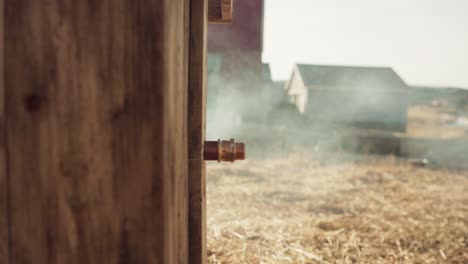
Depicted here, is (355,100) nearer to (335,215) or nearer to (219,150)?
(335,215)

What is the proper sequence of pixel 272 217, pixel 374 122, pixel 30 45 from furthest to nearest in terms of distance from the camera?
pixel 374 122, pixel 272 217, pixel 30 45

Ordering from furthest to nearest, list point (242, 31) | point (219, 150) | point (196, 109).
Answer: point (242, 31), point (219, 150), point (196, 109)

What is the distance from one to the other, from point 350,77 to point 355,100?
7.82ft

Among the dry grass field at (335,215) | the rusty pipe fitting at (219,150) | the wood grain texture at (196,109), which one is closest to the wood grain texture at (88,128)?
the wood grain texture at (196,109)

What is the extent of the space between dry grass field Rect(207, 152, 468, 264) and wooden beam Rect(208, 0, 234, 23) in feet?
10.8

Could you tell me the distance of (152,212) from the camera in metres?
0.69

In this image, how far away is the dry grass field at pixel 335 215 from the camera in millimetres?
4465

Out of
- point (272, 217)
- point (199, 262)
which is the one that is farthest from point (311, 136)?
→ point (199, 262)

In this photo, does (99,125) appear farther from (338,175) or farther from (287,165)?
(287,165)

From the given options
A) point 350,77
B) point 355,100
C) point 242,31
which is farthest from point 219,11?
point 350,77

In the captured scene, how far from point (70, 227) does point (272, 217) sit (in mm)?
5456

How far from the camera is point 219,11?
4.71 feet

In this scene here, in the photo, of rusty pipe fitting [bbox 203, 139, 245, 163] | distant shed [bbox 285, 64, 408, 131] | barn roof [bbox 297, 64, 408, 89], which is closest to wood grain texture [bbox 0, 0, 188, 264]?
rusty pipe fitting [bbox 203, 139, 245, 163]

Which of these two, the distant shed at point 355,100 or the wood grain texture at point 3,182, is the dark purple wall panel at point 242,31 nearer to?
the distant shed at point 355,100
